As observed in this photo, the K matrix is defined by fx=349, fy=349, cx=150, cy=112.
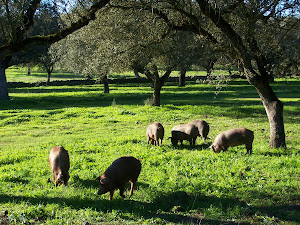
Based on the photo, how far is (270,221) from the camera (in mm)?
6406

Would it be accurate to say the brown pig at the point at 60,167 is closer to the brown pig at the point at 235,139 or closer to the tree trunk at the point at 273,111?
the brown pig at the point at 235,139

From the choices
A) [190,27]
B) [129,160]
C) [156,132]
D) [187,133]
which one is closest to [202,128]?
[187,133]

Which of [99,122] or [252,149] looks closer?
[252,149]

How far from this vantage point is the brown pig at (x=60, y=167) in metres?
8.27

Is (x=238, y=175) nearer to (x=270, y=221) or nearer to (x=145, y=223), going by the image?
(x=270, y=221)

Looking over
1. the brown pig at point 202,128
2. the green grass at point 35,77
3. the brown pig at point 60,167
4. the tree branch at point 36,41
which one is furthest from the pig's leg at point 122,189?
the green grass at point 35,77

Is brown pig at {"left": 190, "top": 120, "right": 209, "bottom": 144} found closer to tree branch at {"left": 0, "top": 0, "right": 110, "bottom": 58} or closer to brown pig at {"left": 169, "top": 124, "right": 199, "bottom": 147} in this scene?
brown pig at {"left": 169, "top": 124, "right": 199, "bottom": 147}

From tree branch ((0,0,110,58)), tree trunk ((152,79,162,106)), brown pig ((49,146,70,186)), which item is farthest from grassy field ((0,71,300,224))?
tree trunk ((152,79,162,106))

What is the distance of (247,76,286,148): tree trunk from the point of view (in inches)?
460

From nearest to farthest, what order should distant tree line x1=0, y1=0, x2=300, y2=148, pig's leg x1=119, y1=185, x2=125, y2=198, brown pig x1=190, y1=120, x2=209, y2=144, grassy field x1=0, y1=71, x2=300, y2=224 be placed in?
grassy field x1=0, y1=71, x2=300, y2=224
pig's leg x1=119, y1=185, x2=125, y2=198
distant tree line x1=0, y1=0, x2=300, y2=148
brown pig x1=190, y1=120, x2=209, y2=144

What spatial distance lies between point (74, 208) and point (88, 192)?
966mm

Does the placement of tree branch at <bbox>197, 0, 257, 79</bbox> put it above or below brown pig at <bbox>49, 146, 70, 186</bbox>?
above

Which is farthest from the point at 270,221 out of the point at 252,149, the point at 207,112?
the point at 207,112

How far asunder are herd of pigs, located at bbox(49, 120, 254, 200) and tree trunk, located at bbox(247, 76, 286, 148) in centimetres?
117
